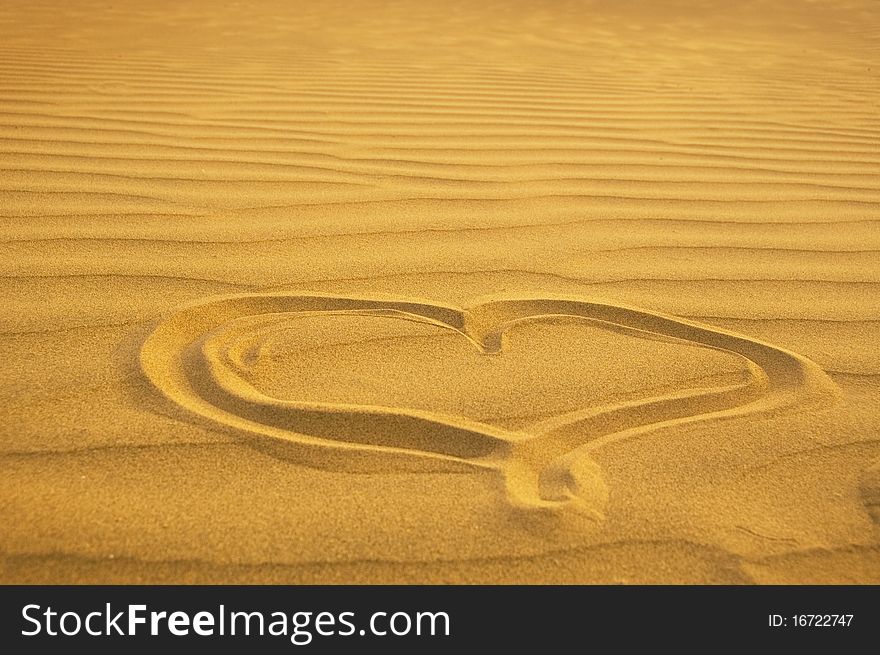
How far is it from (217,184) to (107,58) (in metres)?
2.81

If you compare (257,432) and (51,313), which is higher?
(51,313)

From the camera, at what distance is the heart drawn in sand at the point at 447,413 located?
4.16 ft

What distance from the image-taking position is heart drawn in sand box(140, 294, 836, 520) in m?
1.27

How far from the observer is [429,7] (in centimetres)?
816

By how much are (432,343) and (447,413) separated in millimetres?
294

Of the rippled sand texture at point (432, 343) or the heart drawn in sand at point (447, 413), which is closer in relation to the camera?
the rippled sand texture at point (432, 343)

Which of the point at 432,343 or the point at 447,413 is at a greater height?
the point at 432,343

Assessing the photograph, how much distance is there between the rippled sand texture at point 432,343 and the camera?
3.73ft

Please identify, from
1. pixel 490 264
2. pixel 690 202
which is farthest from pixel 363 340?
pixel 690 202

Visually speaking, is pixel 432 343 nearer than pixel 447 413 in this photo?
No

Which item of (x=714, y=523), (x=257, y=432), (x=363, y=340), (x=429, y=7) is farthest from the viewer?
(x=429, y=7)

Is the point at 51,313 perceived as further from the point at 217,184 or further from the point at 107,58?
the point at 107,58

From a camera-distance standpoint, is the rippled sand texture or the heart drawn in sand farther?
the heart drawn in sand

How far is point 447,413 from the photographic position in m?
1.40
